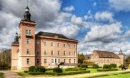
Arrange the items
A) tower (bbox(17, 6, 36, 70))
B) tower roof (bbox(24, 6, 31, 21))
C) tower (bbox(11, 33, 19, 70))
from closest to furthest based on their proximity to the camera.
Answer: tower (bbox(17, 6, 36, 70)) < tower roof (bbox(24, 6, 31, 21)) < tower (bbox(11, 33, 19, 70))

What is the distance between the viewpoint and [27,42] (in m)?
44.2

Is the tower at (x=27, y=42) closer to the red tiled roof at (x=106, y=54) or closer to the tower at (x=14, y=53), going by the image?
the tower at (x=14, y=53)

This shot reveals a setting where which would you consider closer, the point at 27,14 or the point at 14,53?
the point at 27,14

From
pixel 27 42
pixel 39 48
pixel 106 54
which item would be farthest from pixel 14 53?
pixel 106 54

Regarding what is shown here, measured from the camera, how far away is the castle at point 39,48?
4362cm

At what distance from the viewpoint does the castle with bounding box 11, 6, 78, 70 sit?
1718 inches

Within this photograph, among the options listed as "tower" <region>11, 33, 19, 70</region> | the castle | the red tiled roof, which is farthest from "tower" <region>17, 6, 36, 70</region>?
the red tiled roof

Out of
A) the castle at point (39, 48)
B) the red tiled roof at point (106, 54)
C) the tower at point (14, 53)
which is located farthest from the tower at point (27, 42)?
the red tiled roof at point (106, 54)

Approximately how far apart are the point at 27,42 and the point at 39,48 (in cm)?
507

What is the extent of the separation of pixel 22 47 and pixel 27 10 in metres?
10.6

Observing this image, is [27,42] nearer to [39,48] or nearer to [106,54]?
[39,48]

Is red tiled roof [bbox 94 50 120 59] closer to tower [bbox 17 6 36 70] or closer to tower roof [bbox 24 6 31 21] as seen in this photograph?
tower [bbox 17 6 36 70]

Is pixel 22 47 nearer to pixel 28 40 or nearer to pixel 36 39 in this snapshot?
pixel 28 40

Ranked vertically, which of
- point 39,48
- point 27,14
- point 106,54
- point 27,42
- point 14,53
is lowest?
point 106,54
